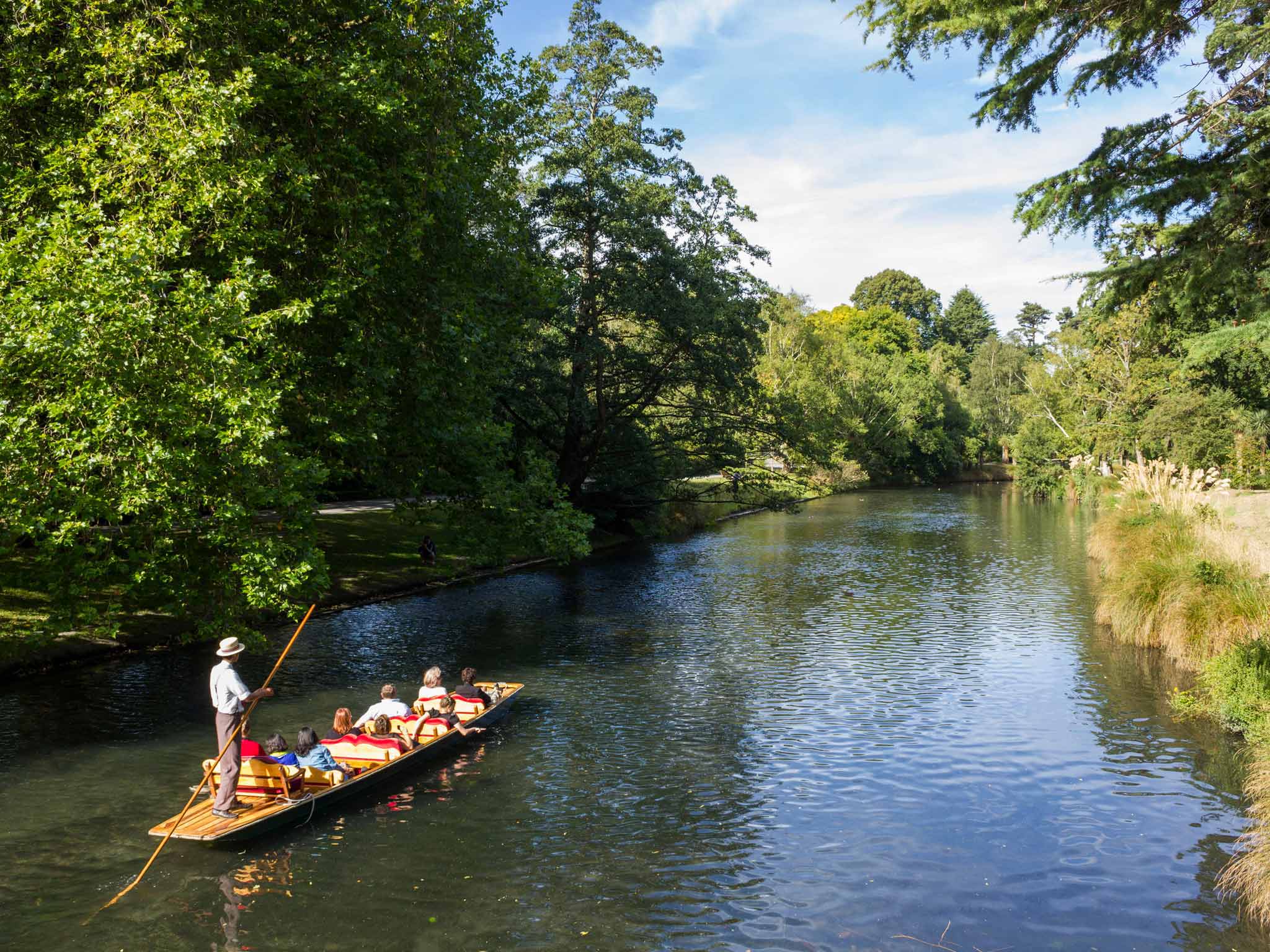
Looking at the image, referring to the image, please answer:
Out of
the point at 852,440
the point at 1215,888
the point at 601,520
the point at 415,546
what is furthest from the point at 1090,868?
the point at 852,440

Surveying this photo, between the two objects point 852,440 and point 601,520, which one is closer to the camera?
point 601,520

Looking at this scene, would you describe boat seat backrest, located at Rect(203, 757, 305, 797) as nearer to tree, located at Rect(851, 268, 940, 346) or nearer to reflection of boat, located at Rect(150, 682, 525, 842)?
reflection of boat, located at Rect(150, 682, 525, 842)

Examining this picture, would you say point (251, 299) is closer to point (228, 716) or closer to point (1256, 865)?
point (228, 716)

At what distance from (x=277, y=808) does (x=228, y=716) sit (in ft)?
4.30

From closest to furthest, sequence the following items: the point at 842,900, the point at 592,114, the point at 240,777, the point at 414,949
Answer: the point at 414,949 < the point at 842,900 < the point at 240,777 < the point at 592,114

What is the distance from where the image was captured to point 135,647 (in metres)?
20.6

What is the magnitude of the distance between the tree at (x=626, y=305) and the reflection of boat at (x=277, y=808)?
2070 cm

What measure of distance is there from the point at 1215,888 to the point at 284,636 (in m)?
19.4

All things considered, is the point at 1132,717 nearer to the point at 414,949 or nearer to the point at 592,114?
the point at 414,949

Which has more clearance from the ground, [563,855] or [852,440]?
[852,440]

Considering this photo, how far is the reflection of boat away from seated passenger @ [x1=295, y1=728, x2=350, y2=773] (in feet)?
0.96

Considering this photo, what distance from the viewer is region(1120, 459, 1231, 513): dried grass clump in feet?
73.2

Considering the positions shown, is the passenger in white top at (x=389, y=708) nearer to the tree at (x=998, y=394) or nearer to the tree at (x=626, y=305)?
the tree at (x=626, y=305)

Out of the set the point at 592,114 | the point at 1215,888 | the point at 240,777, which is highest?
the point at 592,114
